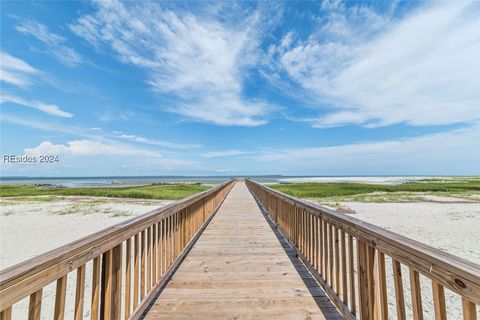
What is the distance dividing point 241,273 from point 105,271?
199 centimetres

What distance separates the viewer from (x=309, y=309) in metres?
2.50

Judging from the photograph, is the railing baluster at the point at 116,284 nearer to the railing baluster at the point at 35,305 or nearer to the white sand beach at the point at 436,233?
the railing baluster at the point at 35,305

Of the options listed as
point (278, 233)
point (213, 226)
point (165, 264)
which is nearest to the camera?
point (165, 264)

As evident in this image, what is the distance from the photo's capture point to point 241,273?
133 inches

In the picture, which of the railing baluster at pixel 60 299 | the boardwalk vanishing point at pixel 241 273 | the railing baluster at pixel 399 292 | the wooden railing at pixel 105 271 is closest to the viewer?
the wooden railing at pixel 105 271

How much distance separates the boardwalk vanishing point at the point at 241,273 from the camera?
1.21m

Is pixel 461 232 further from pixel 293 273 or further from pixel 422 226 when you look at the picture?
pixel 293 273

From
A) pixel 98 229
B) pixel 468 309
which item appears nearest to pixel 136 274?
pixel 468 309

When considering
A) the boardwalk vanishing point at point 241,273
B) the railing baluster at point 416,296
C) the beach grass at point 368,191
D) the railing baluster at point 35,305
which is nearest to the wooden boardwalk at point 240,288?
the boardwalk vanishing point at point 241,273

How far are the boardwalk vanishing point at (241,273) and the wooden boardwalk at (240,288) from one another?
0.01 m

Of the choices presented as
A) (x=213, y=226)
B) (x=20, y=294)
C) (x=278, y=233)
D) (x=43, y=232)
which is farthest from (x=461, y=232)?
(x=43, y=232)

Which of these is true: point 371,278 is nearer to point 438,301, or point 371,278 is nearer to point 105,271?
point 438,301

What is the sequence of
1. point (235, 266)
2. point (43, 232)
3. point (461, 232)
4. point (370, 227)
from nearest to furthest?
point (370, 227) → point (235, 266) → point (461, 232) → point (43, 232)

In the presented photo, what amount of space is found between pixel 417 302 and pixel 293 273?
2.07 meters
